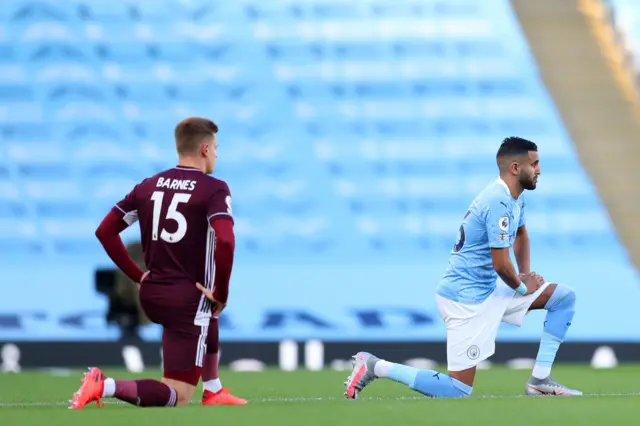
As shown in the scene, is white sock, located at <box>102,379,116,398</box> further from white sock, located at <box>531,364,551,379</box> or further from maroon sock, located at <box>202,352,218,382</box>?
white sock, located at <box>531,364,551,379</box>

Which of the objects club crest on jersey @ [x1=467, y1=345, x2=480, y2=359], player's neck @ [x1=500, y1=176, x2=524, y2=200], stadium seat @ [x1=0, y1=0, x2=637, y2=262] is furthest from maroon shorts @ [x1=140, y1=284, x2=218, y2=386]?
stadium seat @ [x1=0, y1=0, x2=637, y2=262]

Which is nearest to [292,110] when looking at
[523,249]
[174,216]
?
[523,249]

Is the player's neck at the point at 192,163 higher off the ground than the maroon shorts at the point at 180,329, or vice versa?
the player's neck at the point at 192,163

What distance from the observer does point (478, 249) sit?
662 centimetres

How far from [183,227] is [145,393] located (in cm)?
73

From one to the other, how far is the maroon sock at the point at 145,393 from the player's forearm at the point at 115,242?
0.60 meters

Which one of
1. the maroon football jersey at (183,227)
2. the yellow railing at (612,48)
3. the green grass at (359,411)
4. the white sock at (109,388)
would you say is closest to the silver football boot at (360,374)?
the green grass at (359,411)

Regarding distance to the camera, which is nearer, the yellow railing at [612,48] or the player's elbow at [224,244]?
the player's elbow at [224,244]

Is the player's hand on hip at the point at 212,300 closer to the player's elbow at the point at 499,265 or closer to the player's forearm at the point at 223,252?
the player's forearm at the point at 223,252

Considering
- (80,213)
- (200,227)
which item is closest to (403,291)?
(80,213)

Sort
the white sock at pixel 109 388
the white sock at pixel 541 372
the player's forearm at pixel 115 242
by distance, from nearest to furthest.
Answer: the white sock at pixel 109 388 → the player's forearm at pixel 115 242 → the white sock at pixel 541 372

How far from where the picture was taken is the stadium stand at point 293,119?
47.4 ft

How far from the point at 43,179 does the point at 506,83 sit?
16.7ft

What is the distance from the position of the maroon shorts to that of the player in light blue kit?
0.96 m
